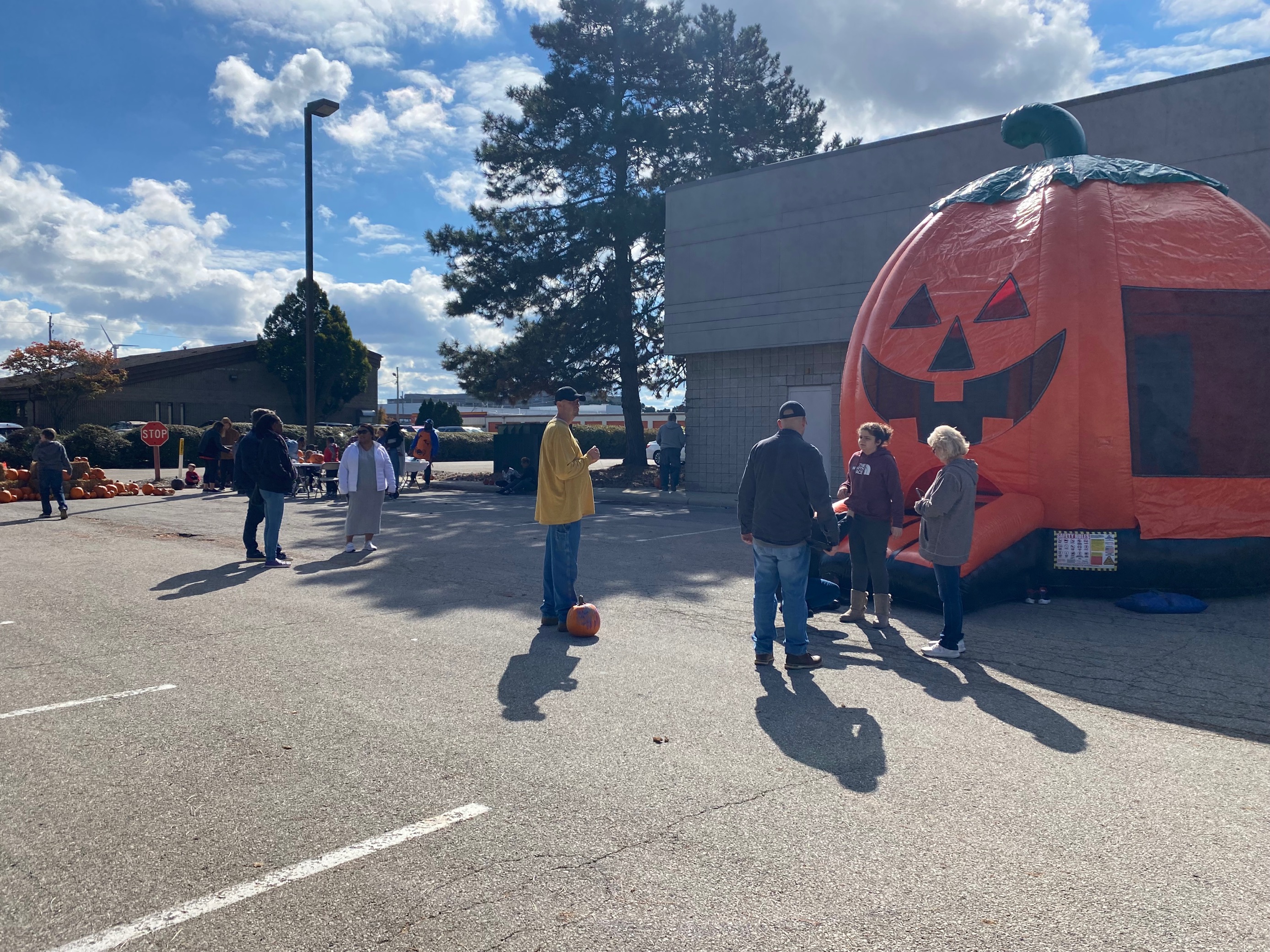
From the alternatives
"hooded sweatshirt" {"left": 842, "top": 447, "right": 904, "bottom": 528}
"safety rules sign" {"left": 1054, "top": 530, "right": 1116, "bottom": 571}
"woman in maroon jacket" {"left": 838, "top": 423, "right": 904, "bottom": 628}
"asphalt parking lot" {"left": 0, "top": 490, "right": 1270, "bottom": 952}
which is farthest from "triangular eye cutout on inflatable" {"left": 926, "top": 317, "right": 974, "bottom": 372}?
"asphalt parking lot" {"left": 0, "top": 490, "right": 1270, "bottom": 952}

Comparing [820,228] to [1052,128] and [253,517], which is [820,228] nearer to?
[1052,128]

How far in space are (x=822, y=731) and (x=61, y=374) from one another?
121 feet

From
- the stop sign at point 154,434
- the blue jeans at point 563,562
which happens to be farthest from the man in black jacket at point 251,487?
the stop sign at point 154,434

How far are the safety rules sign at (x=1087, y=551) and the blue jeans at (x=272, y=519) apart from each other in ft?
26.8

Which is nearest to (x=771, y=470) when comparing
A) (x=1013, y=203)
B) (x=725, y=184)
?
(x=1013, y=203)

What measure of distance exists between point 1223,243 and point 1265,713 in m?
5.06

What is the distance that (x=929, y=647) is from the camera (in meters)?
6.69

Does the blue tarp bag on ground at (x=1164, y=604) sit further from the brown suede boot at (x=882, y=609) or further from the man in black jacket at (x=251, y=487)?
the man in black jacket at (x=251, y=487)

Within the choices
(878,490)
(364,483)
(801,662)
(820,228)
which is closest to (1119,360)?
(878,490)

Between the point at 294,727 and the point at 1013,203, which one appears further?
the point at 1013,203

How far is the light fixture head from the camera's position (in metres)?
20.5

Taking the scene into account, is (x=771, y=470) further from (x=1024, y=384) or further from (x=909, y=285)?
(x=909, y=285)

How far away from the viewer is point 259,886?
3160mm

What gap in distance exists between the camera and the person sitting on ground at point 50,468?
15.5 metres
